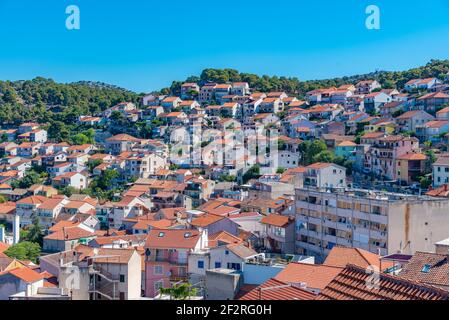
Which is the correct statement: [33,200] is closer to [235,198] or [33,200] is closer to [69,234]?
[69,234]

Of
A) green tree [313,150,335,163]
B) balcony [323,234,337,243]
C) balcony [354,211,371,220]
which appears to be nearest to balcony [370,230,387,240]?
balcony [354,211,371,220]

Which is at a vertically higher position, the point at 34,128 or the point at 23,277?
the point at 34,128

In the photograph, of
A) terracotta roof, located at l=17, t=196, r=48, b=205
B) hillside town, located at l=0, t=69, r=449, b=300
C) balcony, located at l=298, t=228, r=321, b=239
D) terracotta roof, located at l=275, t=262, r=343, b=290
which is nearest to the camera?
terracotta roof, located at l=275, t=262, r=343, b=290

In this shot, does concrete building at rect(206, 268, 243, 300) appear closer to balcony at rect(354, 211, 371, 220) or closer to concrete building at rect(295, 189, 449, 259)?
concrete building at rect(295, 189, 449, 259)

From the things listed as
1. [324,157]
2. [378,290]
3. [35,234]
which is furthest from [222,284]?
[324,157]

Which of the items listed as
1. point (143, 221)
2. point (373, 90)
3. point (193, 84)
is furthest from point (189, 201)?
point (193, 84)

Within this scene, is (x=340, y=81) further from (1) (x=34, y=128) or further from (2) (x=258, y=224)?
A: (2) (x=258, y=224)

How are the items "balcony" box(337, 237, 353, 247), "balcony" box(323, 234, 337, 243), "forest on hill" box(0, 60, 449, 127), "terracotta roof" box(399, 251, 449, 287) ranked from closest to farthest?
"terracotta roof" box(399, 251, 449, 287), "balcony" box(337, 237, 353, 247), "balcony" box(323, 234, 337, 243), "forest on hill" box(0, 60, 449, 127)
